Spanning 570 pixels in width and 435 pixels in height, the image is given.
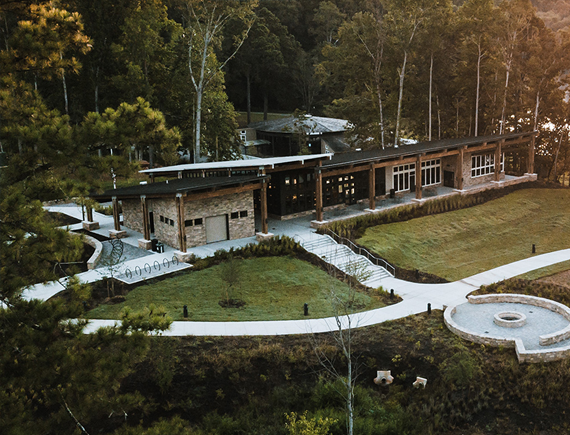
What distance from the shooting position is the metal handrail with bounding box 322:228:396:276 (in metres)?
29.0

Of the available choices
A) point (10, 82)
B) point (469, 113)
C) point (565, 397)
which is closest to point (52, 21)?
point (10, 82)

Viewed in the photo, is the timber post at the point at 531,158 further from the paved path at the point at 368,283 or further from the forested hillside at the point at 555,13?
the forested hillside at the point at 555,13

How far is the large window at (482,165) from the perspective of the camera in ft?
139

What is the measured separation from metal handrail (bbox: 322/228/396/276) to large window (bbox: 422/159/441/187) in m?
12.5

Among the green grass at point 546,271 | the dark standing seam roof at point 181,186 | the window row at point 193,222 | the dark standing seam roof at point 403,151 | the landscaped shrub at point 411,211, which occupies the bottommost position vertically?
the green grass at point 546,271

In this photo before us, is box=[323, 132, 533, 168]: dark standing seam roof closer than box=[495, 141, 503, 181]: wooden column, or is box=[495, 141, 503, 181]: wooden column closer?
box=[323, 132, 533, 168]: dark standing seam roof

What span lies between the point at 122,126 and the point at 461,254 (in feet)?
75.8

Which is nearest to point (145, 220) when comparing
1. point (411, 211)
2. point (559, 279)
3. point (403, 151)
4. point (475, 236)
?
point (411, 211)

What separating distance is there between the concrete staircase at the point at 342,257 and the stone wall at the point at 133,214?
8.29 m

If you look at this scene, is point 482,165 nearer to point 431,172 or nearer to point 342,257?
point 431,172

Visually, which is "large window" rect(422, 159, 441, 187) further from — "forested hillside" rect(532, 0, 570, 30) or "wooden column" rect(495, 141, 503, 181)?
"forested hillside" rect(532, 0, 570, 30)

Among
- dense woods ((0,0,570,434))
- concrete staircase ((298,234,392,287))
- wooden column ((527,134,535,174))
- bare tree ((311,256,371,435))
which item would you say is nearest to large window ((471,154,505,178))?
wooden column ((527,134,535,174))

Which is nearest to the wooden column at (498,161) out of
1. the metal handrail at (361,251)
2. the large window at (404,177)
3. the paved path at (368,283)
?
the large window at (404,177)

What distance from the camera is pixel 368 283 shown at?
2734 cm
